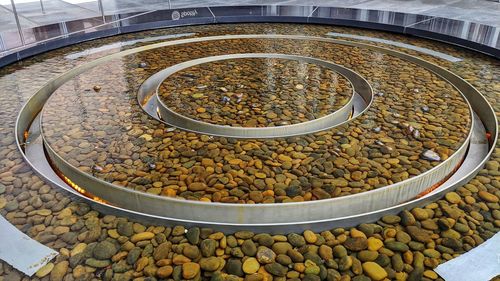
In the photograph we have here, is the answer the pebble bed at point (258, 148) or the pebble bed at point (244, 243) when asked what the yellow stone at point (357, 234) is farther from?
the pebble bed at point (258, 148)

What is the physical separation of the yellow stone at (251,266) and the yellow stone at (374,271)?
634 millimetres

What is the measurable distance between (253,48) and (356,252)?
4660 millimetres

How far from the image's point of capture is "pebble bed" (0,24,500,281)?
2.31m

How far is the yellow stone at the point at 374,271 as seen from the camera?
7.46ft

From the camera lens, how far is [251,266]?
93.2 inches

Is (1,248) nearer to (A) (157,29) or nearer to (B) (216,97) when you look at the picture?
(B) (216,97)

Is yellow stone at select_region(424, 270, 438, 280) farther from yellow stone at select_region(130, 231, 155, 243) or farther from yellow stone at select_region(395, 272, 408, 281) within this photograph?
yellow stone at select_region(130, 231, 155, 243)

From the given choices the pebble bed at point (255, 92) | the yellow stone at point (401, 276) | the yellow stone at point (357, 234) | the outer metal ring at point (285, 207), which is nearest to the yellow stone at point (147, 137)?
the pebble bed at point (255, 92)

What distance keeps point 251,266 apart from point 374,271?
716mm

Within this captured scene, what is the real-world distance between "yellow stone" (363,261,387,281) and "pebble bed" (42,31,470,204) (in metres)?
0.65

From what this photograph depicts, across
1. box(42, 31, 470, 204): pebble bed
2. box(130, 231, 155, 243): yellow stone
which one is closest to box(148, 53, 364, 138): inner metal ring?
box(42, 31, 470, 204): pebble bed

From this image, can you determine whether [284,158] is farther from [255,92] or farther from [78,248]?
[78,248]

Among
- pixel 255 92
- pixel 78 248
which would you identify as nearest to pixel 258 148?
pixel 255 92

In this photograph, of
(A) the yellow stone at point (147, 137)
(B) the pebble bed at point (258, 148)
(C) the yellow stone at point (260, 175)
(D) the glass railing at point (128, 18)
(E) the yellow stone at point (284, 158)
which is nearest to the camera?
(B) the pebble bed at point (258, 148)
